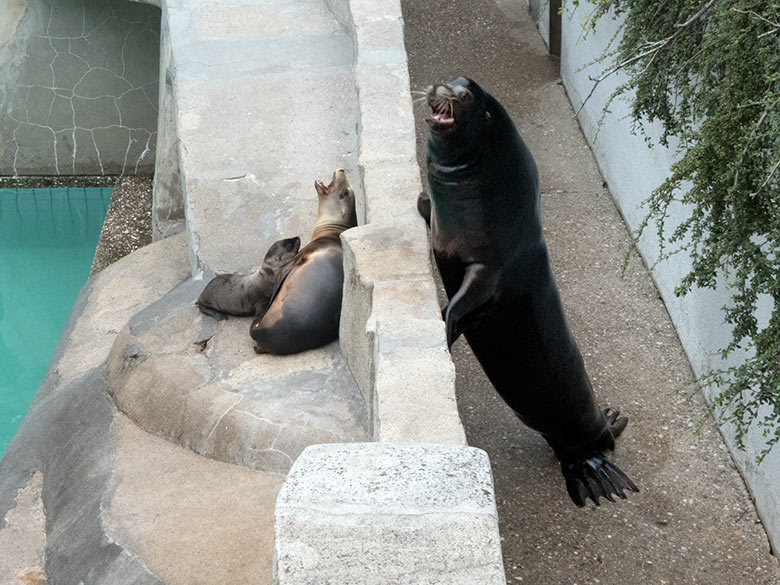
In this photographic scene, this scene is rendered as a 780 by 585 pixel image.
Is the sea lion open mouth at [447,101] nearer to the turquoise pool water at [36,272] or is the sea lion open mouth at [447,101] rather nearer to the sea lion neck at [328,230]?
the sea lion neck at [328,230]

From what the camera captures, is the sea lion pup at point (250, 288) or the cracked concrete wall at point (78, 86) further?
the cracked concrete wall at point (78, 86)

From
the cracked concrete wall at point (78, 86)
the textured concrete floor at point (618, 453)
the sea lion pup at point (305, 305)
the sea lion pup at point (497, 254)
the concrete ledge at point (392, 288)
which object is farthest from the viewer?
the cracked concrete wall at point (78, 86)

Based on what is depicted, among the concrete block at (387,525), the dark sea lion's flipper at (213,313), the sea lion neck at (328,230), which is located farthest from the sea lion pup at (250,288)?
the concrete block at (387,525)

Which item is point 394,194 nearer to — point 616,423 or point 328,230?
point 328,230

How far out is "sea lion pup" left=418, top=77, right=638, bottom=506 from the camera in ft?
12.2

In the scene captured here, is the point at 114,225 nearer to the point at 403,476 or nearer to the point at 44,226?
the point at 44,226

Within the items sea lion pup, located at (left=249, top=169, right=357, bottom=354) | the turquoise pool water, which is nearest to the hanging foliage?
sea lion pup, located at (left=249, top=169, right=357, bottom=354)

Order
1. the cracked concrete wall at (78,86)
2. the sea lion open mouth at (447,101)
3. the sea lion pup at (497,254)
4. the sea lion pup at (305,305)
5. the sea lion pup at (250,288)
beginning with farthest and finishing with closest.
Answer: the cracked concrete wall at (78,86)
the sea lion pup at (250,288)
the sea lion pup at (305,305)
the sea lion pup at (497,254)
the sea lion open mouth at (447,101)

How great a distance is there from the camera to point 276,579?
2.30 meters

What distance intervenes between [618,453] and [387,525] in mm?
2830

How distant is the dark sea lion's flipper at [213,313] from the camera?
16.2 ft

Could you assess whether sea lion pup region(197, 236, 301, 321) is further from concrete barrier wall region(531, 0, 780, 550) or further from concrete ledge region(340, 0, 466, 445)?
concrete barrier wall region(531, 0, 780, 550)

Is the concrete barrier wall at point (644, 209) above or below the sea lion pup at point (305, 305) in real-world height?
below

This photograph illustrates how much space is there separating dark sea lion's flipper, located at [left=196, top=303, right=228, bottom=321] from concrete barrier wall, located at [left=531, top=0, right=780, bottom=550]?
1.94 metres
